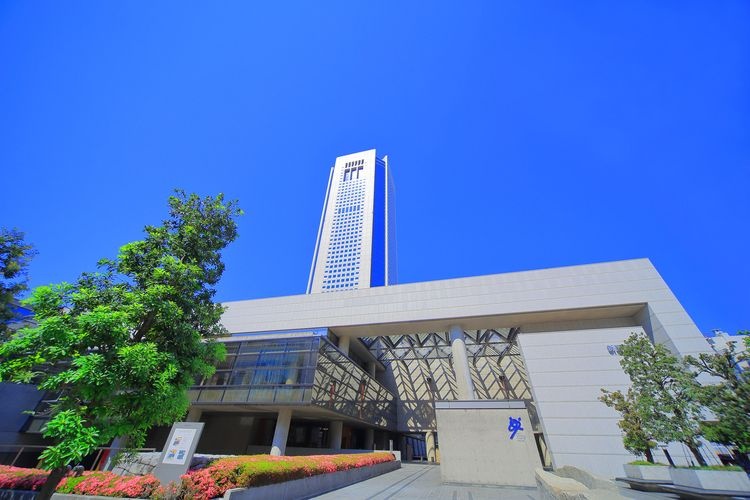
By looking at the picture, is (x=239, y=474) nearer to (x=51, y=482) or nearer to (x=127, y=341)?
(x=51, y=482)

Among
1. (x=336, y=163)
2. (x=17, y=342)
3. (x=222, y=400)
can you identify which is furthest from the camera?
(x=336, y=163)

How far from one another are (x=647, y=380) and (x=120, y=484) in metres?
22.2

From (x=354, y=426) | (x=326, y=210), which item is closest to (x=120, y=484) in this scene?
(x=354, y=426)

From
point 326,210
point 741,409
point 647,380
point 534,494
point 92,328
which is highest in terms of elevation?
point 326,210

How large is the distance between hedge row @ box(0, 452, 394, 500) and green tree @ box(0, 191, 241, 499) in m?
1.07

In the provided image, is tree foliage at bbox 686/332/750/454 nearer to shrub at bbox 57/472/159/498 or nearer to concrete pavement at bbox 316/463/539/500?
concrete pavement at bbox 316/463/539/500

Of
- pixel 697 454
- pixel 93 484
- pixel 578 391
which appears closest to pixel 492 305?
pixel 578 391

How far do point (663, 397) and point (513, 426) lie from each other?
23.4ft

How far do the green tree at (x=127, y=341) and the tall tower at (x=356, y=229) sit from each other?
61785mm

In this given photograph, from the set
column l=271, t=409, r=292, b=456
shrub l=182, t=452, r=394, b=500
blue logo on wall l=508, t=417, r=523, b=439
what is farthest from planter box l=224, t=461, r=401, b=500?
blue logo on wall l=508, t=417, r=523, b=439

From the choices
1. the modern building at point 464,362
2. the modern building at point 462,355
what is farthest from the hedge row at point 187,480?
the modern building at point 464,362

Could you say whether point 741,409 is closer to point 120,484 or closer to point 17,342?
point 120,484

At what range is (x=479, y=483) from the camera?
13.1 meters

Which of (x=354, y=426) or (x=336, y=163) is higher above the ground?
(x=336, y=163)
